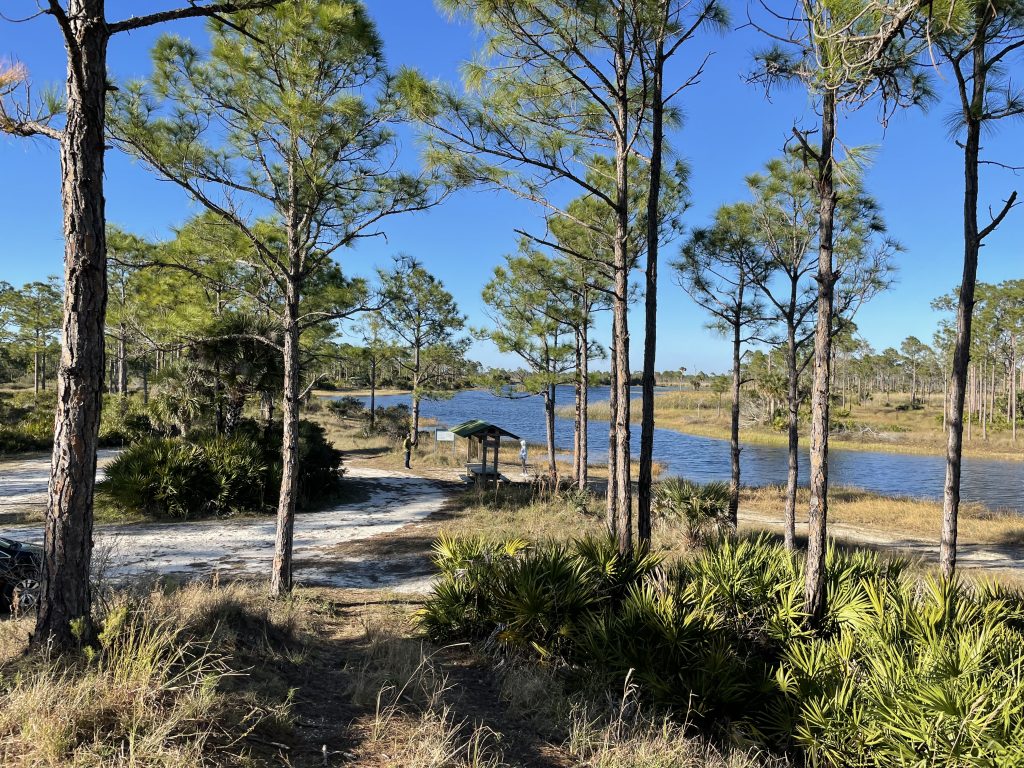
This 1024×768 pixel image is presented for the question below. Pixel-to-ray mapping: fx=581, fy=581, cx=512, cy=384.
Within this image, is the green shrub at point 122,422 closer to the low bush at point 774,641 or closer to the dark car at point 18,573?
the dark car at point 18,573

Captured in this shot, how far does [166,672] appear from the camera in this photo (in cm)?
326

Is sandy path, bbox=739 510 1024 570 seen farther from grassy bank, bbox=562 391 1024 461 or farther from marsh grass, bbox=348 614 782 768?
grassy bank, bbox=562 391 1024 461

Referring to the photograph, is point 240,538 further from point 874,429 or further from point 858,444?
point 874,429

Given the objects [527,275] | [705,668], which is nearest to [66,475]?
[705,668]

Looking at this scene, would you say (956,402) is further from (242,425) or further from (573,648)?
(242,425)

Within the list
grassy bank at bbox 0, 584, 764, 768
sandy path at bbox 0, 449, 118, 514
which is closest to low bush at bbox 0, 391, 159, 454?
sandy path at bbox 0, 449, 118, 514

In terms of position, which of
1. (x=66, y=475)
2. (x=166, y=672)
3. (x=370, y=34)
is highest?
(x=370, y=34)

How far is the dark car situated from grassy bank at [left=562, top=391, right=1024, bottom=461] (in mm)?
45871

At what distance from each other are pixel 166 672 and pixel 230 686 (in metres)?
0.60

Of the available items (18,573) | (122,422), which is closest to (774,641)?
(18,573)

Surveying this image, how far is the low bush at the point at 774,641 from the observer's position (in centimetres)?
387

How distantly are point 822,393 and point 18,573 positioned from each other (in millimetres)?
8251

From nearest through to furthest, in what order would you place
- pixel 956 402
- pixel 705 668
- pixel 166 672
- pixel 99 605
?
pixel 166 672 → pixel 99 605 → pixel 705 668 → pixel 956 402

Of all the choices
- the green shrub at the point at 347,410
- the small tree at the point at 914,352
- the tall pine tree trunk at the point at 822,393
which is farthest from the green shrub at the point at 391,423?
the small tree at the point at 914,352
